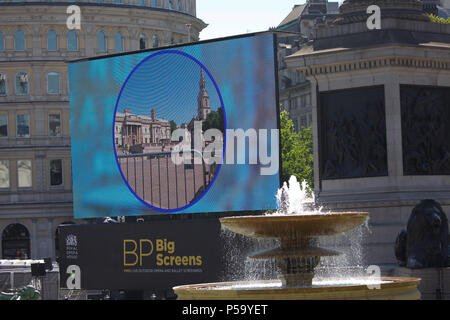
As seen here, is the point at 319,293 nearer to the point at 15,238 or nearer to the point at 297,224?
the point at 297,224

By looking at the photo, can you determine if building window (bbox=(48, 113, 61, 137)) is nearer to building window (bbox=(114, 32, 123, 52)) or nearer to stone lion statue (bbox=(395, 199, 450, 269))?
building window (bbox=(114, 32, 123, 52))

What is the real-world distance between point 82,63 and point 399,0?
63.6ft

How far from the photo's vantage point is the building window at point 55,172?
284 ft

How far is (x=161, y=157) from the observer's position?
44.4 meters

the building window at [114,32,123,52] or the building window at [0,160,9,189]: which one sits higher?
the building window at [114,32,123,52]

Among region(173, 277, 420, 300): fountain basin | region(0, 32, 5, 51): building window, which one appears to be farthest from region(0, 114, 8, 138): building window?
region(173, 277, 420, 300): fountain basin

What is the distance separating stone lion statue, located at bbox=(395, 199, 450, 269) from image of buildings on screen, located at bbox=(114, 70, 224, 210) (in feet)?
55.4

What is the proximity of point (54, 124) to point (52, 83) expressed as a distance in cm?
299

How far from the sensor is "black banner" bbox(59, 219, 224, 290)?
34.9 meters

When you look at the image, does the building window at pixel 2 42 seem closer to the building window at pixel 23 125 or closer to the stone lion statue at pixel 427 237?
the building window at pixel 23 125

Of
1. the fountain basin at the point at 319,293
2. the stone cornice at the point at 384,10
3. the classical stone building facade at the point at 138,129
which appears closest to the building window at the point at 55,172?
the classical stone building facade at the point at 138,129

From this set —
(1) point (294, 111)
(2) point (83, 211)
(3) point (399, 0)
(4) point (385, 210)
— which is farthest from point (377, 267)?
(1) point (294, 111)

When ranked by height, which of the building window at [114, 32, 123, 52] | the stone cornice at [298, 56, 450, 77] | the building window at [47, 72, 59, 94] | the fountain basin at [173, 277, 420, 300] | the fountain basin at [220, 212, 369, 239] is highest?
the building window at [114, 32, 123, 52]

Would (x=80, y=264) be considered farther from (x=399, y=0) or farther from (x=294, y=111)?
(x=294, y=111)
